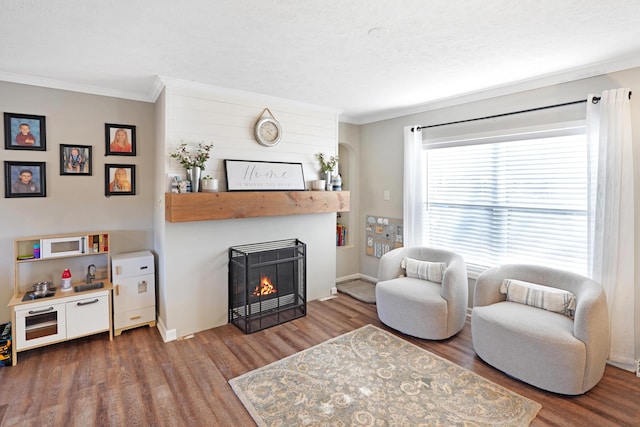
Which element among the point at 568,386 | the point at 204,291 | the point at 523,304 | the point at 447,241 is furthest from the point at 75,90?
the point at 568,386

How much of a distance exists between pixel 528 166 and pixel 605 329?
157cm

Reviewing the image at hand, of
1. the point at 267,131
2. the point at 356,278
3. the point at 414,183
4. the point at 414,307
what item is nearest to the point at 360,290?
the point at 356,278

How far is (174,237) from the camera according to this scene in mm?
3141

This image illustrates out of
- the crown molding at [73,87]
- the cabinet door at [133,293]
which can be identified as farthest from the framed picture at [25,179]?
the cabinet door at [133,293]

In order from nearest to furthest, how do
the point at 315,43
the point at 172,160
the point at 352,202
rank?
the point at 315,43 < the point at 172,160 < the point at 352,202

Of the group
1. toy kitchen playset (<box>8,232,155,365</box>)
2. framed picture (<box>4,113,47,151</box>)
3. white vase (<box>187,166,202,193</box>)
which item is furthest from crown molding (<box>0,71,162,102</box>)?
toy kitchen playset (<box>8,232,155,365</box>)

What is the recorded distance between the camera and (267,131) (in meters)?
3.63

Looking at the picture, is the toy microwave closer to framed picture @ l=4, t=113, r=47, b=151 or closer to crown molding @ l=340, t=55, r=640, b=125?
framed picture @ l=4, t=113, r=47, b=151

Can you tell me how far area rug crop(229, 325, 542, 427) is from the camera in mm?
2072

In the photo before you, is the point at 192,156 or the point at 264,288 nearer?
the point at 192,156

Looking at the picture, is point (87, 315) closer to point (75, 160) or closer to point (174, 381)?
point (174, 381)

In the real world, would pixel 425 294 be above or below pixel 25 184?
below

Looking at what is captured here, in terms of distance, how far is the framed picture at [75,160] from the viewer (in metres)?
3.14

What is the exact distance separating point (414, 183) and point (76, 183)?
12.3 ft
